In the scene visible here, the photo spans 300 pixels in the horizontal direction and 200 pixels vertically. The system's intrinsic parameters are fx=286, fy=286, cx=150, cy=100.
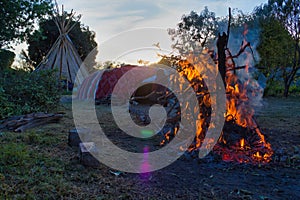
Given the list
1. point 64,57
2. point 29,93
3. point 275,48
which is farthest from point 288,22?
point 29,93

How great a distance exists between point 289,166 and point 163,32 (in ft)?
11.9

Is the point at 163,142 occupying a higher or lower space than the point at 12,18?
lower

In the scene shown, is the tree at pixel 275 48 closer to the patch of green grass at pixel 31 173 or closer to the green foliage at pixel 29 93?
the green foliage at pixel 29 93

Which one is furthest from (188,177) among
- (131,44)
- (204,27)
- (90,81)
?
(204,27)

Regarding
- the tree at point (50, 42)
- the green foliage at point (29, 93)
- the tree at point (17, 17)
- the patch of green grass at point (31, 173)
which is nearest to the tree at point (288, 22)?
the tree at point (17, 17)

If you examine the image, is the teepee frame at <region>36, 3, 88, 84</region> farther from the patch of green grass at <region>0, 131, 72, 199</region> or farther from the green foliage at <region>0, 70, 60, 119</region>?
the patch of green grass at <region>0, 131, 72, 199</region>

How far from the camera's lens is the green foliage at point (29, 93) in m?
5.69

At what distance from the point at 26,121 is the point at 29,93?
1683mm

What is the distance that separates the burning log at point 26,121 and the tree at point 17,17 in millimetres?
4621

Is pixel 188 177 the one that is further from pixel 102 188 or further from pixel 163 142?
pixel 163 142

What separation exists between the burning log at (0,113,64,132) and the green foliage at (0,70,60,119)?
0.70 m

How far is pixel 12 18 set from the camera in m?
Result: 8.45

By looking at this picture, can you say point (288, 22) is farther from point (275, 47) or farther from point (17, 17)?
point (17, 17)

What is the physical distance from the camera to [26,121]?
468cm
